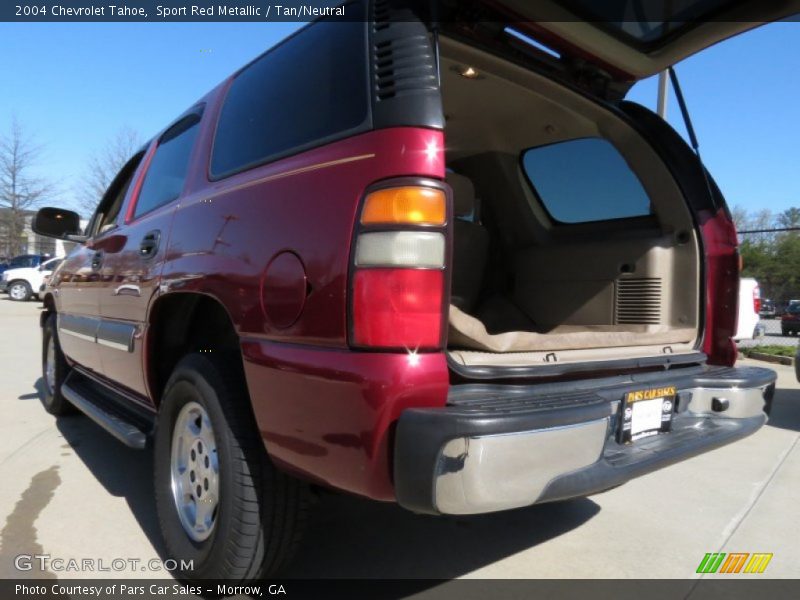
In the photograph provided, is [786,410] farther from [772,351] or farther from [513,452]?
[772,351]

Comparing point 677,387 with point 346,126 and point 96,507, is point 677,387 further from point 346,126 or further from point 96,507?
point 96,507

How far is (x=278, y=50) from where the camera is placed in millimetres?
2271

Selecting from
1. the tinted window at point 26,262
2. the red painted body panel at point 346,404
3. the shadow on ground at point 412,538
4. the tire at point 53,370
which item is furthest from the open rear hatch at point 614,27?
the tinted window at point 26,262

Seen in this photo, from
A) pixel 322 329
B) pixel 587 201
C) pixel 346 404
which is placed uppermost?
pixel 587 201

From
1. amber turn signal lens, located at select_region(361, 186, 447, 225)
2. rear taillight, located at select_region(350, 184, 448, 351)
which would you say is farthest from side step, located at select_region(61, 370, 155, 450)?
amber turn signal lens, located at select_region(361, 186, 447, 225)

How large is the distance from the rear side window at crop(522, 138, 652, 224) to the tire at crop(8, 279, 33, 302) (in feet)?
73.4

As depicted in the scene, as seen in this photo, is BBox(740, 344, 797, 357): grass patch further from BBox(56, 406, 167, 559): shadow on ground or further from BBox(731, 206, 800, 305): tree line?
BBox(731, 206, 800, 305): tree line

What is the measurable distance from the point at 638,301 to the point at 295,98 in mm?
2024

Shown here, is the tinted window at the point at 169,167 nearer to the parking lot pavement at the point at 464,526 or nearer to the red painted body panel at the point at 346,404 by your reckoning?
the red painted body panel at the point at 346,404

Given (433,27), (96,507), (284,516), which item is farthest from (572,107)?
(96,507)

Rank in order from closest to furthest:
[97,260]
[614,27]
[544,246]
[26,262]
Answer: [614,27] → [97,260] → [544,246] → [26,262]

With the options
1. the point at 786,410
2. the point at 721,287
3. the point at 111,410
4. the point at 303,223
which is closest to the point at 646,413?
the point at 721,287

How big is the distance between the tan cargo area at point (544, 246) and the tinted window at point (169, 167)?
130 cm

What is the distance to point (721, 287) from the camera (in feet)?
9.19
